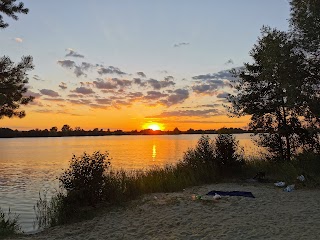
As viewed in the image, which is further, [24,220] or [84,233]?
[24,220]

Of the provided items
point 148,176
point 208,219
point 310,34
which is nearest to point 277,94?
point 310,34

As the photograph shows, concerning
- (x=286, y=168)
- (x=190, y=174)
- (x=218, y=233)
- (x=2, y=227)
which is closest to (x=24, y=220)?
(x=2, y=227)

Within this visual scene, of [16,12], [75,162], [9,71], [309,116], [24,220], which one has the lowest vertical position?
[24,220]

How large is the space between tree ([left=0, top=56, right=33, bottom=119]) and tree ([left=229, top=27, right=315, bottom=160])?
1078cm

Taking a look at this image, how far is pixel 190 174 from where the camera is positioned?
17.2 metres

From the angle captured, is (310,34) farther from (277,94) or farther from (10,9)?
(10,9)

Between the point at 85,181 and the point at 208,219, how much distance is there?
4.67 meters

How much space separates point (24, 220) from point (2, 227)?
154 inches

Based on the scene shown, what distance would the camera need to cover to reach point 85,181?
41.5 feet

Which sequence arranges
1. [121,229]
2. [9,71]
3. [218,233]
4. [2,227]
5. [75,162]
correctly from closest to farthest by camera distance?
[218,233], [121,229], [2,227], [75,162], [9,71]

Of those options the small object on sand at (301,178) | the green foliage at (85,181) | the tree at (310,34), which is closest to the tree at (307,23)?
the tree at (310,34)

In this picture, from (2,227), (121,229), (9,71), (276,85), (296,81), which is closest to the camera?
(121,229)

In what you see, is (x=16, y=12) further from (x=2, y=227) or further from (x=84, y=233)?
(x=84, y=233)

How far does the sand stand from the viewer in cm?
875
